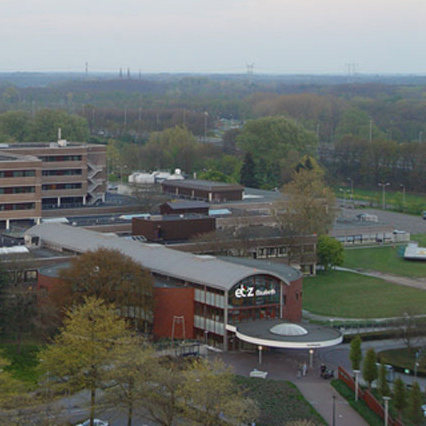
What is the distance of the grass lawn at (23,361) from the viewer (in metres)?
38.7

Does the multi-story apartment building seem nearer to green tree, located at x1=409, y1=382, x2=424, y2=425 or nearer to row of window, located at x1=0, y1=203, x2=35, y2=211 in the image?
row of window, located at x1=0, y1=203, x2=35, y2=211

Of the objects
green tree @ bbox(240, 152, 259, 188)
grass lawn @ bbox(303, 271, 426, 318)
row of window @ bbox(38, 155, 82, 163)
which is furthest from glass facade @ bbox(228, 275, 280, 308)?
green tree @ bbox(240, 152, 259, 188)

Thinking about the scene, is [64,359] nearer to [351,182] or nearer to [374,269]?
[374,269]

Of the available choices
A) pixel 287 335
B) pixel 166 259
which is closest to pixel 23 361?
pixel 166 259

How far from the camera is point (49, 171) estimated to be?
7112 centimetres

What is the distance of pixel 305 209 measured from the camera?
67.4m

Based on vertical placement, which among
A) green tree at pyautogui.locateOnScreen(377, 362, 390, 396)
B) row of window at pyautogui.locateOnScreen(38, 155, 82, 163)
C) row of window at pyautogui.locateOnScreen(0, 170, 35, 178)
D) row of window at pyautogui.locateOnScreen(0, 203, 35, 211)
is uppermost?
row of window at pyautogui.locateOnScreen(38, 155, 82, 163)

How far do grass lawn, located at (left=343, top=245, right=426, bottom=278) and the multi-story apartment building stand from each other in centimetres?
1986

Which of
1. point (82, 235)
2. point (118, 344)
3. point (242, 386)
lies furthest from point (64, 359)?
point (82, 235)

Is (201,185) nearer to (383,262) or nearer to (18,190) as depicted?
(383,262)

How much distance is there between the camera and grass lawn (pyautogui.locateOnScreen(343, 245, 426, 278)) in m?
63.3

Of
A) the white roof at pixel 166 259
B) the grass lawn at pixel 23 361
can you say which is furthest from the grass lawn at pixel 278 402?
the grass lawn at pixel 23 361

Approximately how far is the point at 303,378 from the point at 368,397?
396 cm

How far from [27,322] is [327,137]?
11477 centimetres
